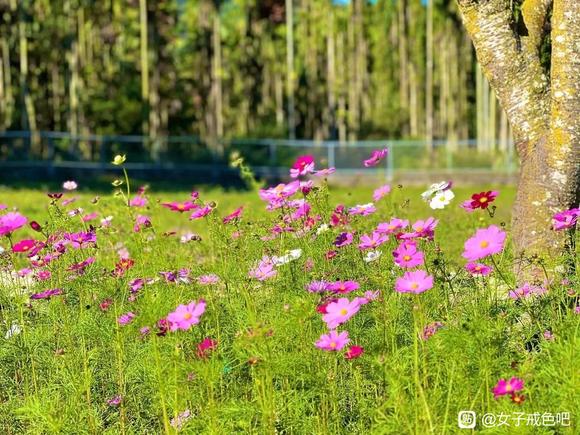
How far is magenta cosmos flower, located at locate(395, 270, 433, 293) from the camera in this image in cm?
254

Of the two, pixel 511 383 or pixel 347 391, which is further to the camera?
pixel 347 391

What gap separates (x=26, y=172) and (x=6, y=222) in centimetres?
2422

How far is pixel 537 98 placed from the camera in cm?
489

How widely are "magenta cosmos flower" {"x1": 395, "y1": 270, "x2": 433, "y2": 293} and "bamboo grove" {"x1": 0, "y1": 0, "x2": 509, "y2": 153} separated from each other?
2786 cm

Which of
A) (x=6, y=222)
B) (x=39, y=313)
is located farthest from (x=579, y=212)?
(x=39, y=313)

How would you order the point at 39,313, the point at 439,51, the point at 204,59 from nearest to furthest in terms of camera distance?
the point at 39,313
the point at 204,59
the point at 439,51

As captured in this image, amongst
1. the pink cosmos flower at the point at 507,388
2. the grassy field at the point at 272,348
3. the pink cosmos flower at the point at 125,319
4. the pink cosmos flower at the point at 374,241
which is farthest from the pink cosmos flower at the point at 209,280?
the pink cosmos flower at the point at 507,388

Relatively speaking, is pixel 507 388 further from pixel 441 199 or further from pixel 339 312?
pixel 441 199

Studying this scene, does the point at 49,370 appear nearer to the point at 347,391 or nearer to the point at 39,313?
the point at 39,313

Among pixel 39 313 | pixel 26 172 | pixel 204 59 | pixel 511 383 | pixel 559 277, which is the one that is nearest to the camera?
pixel 511 383

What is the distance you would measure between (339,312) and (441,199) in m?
0.95

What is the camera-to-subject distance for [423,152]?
26625 millimetres

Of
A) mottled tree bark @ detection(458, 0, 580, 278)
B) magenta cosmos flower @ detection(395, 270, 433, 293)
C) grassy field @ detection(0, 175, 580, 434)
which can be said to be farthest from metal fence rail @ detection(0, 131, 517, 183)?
magenta cosmos flower @ detection(395, 270, 433, 293)

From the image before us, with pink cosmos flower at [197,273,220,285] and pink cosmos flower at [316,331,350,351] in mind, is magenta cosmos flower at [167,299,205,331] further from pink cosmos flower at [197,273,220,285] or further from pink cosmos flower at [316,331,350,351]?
pink cosmos flower at [197,273,220,285]
